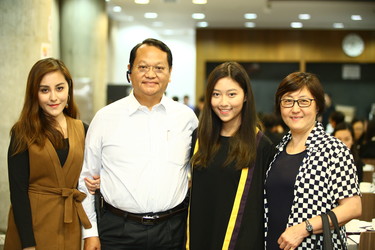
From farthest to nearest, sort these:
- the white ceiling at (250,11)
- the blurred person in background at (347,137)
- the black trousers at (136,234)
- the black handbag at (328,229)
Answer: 1. the white ceiling at (250,11)
2. the blurred person in background at (347,137)
3. the black trousers at (136,234)
4. the black handbag at (328,229)

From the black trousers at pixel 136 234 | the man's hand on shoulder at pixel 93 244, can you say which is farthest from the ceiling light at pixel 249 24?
the man's hand on shoulder at pixel 93 244

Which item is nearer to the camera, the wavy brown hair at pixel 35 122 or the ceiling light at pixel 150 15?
the wavy brown hair at pixel 35 122

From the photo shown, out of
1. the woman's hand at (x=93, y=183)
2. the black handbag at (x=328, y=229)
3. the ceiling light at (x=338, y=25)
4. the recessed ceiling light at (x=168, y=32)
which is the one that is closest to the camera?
the black handbag at (x=328, y=229)

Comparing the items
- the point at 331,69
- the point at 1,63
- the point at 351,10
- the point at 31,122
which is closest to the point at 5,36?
the point at 1,63

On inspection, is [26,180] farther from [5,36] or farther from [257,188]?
[5,36]

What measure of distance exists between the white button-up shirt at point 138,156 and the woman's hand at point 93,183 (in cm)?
4

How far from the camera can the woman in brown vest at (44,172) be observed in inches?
115

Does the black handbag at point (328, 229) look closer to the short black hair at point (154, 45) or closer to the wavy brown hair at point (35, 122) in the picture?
the short black hair at point (154, 45)

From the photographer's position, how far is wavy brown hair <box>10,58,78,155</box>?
9.59 feet

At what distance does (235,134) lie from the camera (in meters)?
2.86

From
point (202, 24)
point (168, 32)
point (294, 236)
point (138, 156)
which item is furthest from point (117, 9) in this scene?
point (294, 236)

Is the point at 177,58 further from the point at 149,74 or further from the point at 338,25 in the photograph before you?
the point at 149,74

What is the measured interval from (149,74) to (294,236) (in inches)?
47.2

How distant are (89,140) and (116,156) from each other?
→ 0.73ft
